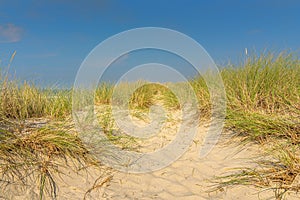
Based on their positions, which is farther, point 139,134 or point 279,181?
point 139,134

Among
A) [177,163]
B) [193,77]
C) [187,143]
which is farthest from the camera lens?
[193,77]

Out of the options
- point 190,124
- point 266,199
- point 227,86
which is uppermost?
point 227,86

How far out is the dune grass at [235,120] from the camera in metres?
1.94

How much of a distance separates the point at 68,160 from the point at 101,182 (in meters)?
0.36

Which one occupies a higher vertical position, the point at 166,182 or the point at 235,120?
the point at 235,120

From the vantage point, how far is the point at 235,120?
2.97 m

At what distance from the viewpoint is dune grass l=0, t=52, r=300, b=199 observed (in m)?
1.94

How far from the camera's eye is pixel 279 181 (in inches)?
72.6

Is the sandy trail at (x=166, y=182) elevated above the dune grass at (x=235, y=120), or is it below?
below

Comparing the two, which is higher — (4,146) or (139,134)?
(139,134)

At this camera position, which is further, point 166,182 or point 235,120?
point 235,120

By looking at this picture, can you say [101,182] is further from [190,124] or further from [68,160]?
[190,124]

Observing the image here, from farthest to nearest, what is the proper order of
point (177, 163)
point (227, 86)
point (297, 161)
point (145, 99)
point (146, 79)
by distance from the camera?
point (146, 79) < point (145, 99) < point (227, 86) < point (177, 163) < point (297, 161)

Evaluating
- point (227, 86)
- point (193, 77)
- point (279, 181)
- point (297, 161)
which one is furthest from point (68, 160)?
point (193, 77)
